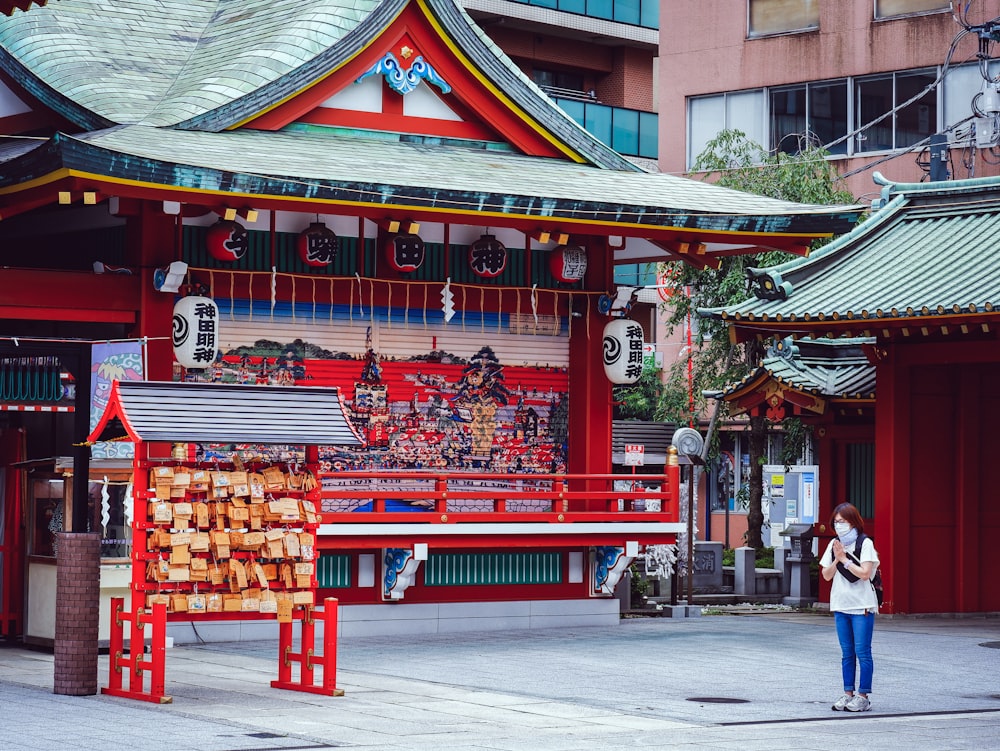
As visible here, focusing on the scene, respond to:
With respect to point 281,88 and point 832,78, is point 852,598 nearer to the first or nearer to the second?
point 281,88

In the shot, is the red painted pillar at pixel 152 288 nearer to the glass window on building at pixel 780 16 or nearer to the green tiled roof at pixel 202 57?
the green tiled roof at pixel 202 57

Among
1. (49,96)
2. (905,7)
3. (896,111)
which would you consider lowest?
(49,96)

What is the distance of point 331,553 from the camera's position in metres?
19.8

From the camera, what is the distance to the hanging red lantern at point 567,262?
70.1 feet

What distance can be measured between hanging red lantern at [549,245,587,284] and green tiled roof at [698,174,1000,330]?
2535mm

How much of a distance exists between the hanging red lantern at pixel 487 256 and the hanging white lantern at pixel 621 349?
1727 mm

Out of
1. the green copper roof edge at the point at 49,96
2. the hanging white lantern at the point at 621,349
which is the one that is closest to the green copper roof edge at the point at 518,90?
the hanging white lantern at the point at 621,349

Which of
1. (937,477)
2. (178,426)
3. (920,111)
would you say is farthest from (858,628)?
(920,111)

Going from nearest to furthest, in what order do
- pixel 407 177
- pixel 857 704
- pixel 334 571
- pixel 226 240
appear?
pixel 857 704
pixel 226 240
pixel 407 177
pixel 334 571

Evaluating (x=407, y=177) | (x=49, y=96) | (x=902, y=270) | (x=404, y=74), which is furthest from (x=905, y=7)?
(x=49, y=96)

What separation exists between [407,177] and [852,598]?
8196mm

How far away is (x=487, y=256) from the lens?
21062mm

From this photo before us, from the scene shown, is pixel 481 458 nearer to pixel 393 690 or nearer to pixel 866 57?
pixel 393 690

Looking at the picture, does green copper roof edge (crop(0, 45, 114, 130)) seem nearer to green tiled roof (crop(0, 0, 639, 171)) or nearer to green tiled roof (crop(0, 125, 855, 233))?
green tiled roof (crop(0, 0, 639, 171))
